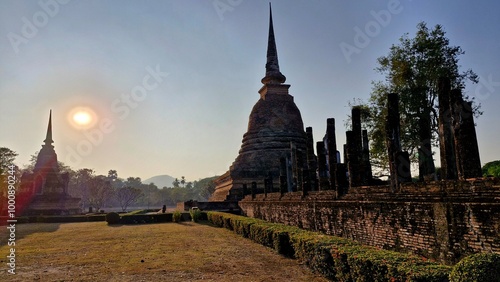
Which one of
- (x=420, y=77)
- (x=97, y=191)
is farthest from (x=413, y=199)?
(x=97, y=191)

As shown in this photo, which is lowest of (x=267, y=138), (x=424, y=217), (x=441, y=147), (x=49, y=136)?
(x=424, y=217)

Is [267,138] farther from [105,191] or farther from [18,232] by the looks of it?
[105,191]

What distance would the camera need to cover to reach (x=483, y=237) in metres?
5.65

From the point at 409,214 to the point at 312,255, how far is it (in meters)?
2.24

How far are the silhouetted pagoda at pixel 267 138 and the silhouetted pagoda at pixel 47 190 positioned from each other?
20.9 meters

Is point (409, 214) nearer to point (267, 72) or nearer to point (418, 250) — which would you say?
point (418, 250)

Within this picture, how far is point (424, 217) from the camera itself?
6996 millimetres

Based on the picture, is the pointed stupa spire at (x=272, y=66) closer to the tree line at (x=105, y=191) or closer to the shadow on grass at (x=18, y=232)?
the shadow on grass at (x=18, y=232)

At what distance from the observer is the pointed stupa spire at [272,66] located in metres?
35.5

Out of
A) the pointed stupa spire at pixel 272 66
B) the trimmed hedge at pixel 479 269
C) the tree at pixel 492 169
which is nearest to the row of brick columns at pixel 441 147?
the trimmed hedge at pixel 479 269

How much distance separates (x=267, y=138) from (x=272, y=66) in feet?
28.5

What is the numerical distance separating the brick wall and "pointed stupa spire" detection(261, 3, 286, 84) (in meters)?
25.1

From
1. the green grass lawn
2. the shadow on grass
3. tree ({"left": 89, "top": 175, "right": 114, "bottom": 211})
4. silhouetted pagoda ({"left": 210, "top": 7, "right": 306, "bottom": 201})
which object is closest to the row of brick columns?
the green grass lawn

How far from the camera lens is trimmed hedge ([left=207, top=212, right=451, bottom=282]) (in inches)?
185
